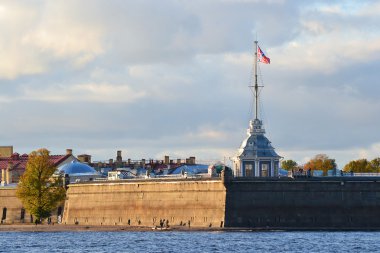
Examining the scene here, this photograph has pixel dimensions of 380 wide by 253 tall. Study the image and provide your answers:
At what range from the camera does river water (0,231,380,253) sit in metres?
121

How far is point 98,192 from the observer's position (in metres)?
174

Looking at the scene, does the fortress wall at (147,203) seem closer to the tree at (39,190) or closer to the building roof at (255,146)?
the tree at (39,190)

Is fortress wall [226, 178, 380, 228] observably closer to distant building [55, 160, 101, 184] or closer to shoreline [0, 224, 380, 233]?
shoreline [0, 224, 380, 233]

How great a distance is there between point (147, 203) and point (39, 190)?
18.4 m

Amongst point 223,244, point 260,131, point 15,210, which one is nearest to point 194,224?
point 260,131

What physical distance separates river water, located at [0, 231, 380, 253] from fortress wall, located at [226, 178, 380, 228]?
3.84 m

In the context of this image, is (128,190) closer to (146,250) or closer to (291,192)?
(291,192)

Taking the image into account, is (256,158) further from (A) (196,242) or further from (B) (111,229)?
(A) (196,242)

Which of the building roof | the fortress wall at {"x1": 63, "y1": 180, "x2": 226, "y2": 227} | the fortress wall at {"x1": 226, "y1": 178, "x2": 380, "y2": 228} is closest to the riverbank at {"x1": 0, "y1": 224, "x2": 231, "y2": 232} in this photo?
the fortress wall at {"x1": 63, "y1": 180, "x2": 226, "y2": 227}

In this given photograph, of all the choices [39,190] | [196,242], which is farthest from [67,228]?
[196,242]

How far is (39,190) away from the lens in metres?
176

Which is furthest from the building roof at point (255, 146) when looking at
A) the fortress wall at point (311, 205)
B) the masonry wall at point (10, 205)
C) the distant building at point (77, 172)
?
the masonry wall at point (10, 205)

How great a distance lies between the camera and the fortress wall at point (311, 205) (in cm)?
14812

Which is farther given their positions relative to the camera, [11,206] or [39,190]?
[11,206]
